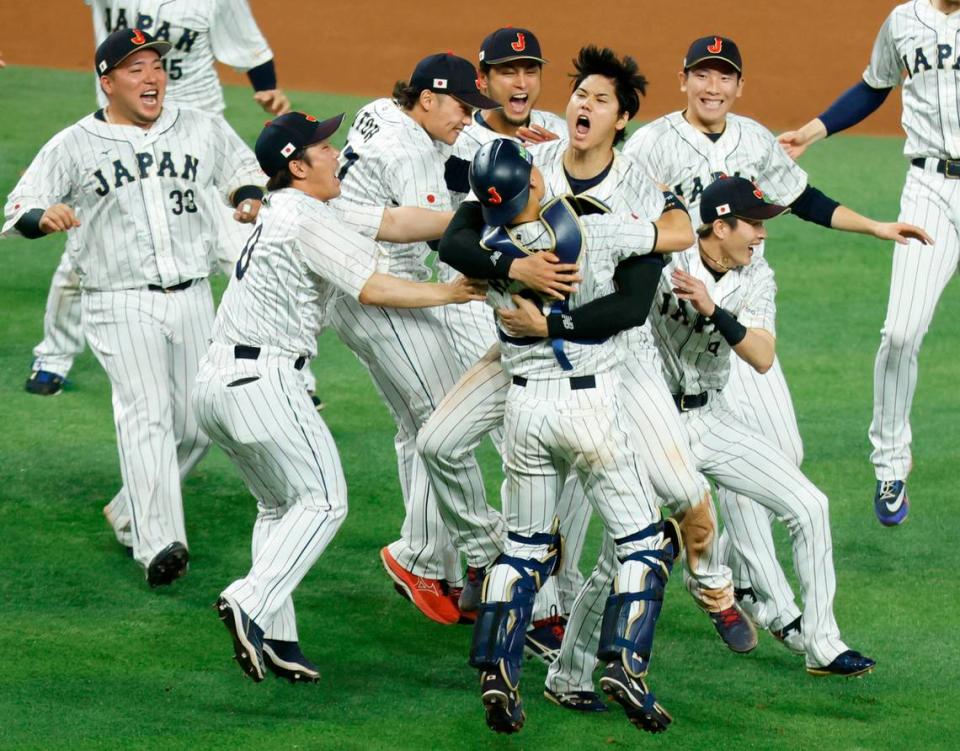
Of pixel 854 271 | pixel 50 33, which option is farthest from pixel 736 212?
pixel 50 33

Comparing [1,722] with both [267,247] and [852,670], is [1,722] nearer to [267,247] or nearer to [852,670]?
[267,247]

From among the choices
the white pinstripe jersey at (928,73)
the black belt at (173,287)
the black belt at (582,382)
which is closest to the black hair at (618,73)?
the black belt at (582,382)

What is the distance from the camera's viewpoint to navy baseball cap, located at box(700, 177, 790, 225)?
547 cm

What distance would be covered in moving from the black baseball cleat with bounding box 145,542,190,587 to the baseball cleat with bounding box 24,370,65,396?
261 centimetres

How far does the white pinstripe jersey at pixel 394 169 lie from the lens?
5949 millimetres

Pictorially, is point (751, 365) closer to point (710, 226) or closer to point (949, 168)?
point (710, 226)

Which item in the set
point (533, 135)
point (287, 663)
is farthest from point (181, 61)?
point (287, 663)

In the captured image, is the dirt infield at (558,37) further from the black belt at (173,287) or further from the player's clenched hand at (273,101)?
the black belt at (173,287)

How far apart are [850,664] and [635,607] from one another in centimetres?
108

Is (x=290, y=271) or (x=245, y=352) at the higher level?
A: (x=290, y=271)

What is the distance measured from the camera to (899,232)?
6.46m

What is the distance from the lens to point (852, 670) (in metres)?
5.50

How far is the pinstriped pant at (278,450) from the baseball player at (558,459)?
2.30 ft

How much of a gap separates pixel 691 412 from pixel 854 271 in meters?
6.00
